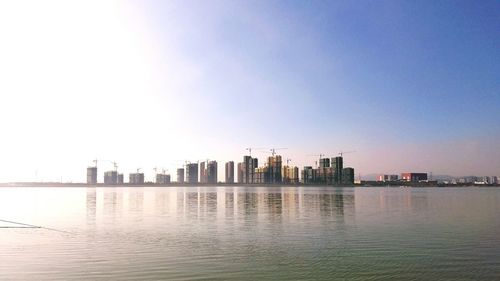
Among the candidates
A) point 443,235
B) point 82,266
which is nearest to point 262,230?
point 443,235

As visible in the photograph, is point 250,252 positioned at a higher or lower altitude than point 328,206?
higher

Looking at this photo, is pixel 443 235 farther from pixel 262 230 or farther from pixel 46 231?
pixel 46 231

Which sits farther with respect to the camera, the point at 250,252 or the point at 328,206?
the point at 328,206

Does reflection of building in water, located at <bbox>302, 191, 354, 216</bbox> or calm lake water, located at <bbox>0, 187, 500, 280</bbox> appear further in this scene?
reflection of building in water, located at <bbox>302, 191, 354, 216</bbox>

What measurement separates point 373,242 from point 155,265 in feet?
64.1

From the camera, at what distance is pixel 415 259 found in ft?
94.9

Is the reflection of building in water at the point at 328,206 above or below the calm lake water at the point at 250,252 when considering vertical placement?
below

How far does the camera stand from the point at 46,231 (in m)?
43.9

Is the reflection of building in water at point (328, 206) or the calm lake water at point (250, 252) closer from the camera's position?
the calm lake water at point (250, 252)

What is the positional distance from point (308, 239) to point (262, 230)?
7.47m

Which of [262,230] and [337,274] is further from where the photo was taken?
[262,230]

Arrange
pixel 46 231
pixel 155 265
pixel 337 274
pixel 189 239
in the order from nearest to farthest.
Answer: pixel 337 274, pixel 155 265, pixel 189 239, pixel 46 231

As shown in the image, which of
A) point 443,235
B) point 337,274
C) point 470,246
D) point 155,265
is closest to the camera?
point 337,274

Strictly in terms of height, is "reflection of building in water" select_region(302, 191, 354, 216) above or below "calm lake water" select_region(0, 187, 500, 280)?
below
